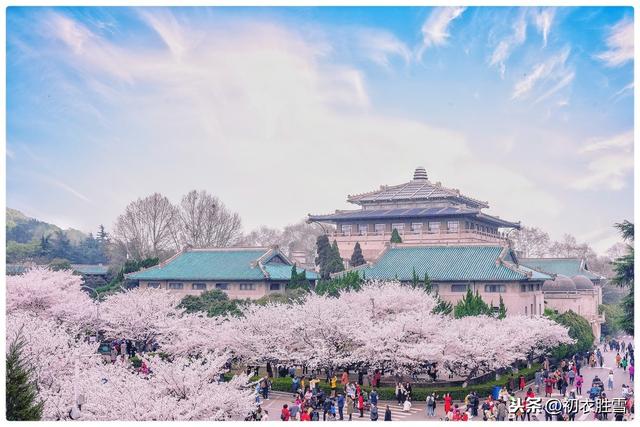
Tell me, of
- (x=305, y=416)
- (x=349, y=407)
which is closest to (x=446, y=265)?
(x=349, y=407)

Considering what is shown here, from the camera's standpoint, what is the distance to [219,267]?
5916cm

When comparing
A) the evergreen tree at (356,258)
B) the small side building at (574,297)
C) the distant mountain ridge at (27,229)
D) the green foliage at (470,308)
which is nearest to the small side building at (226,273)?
the evergreen tree at (356,258)

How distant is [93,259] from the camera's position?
105562 millimetres

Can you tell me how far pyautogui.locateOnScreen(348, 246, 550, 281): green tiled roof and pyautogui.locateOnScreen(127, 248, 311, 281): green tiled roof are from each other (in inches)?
254

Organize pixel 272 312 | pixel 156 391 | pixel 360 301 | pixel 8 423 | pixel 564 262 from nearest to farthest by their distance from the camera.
→ pixel 8 423, pixel 156 391, pixel 272 312, pixel 360 301, pixel 564 262

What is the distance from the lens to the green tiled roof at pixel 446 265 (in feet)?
171

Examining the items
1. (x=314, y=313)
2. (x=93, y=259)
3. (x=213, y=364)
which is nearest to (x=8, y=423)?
(x=213, y=364)

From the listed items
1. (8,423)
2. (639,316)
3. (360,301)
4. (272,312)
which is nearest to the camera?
(8,423)

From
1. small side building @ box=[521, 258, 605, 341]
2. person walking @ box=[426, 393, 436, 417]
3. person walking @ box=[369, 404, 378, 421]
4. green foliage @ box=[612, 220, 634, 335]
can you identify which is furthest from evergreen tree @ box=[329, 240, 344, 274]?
person walking @ box=[369, 404, 378, 421]

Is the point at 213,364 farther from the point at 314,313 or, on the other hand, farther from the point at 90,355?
the point at 314,313

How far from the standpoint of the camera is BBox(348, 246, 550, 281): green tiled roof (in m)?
52.2

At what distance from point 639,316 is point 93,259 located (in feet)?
284

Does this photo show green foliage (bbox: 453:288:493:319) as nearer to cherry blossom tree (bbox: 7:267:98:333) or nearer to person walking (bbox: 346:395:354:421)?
person walking (bbox: 346:395:354:421)

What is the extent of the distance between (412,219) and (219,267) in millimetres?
19993
